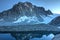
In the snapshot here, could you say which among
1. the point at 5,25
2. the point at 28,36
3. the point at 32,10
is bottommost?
the point at 28,36

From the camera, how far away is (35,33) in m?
5.05

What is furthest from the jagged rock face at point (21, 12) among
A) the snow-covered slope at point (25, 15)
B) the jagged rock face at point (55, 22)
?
the jagged rock face at point (55, 22)

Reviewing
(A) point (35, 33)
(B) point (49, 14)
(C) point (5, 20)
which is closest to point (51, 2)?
(B) point (49, 14)

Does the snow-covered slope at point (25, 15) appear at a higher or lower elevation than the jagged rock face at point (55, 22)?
higher

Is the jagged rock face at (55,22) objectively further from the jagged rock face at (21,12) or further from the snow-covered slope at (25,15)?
the jagged rock face at (21,12)

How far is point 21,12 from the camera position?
513cm

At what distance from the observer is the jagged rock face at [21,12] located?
512 centimetres

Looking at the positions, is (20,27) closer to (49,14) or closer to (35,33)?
(35,33)

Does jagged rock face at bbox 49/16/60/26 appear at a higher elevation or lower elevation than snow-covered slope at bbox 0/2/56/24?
lower

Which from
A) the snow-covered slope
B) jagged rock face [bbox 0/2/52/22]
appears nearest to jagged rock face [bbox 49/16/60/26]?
the snow-covered slope

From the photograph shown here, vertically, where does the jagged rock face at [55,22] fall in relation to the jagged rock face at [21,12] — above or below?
below

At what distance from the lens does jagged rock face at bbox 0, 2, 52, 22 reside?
16.8 feet

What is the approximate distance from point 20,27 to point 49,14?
0.87 m

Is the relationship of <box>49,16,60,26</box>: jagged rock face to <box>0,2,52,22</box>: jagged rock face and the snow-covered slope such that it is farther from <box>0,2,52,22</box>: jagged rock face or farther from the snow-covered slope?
<box>0,2,52,22</box>: jagged rock face
